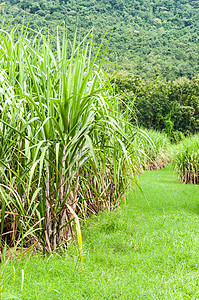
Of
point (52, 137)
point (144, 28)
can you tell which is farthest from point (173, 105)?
point (144, 28)

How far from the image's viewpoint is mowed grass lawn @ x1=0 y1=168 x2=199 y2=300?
197cm

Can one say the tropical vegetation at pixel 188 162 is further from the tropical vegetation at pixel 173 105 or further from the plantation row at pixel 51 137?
the tropical vegetation at pixel 173 105

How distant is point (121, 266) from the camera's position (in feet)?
8.34

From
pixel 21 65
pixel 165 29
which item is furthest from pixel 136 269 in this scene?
pixel 165 29

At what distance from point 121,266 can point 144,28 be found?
4533cm

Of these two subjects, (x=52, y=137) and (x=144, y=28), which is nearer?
(x=52, y=137)

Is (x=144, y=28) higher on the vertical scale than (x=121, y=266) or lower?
higher

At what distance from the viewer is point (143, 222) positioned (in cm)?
393

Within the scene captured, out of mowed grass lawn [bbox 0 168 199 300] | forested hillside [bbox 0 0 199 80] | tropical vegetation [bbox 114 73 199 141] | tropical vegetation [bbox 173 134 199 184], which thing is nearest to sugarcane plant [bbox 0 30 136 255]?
mowed grass lawn [bbox 0 168 199 300]

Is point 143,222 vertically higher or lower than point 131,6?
lower

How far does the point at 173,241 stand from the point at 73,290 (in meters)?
1.56

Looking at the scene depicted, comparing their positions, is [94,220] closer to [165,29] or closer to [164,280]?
[164,280]

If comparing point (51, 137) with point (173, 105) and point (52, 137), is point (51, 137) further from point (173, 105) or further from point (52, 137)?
point (173, 105)

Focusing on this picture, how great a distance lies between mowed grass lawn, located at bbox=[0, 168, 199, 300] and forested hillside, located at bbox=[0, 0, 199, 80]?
1815cm
